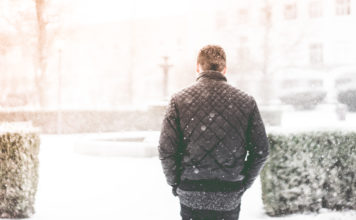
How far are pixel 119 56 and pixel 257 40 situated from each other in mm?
15221

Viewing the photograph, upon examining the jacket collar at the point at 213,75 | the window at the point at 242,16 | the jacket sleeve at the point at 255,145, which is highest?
the window at the point at 242,16

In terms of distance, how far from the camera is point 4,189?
4789mm

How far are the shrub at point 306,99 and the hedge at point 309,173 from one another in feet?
70.2

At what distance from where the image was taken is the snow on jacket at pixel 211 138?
2.44 m

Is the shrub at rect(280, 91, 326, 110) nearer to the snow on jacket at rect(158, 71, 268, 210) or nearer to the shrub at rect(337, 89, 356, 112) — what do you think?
the shrub at rect(337, 89, 356, 112)

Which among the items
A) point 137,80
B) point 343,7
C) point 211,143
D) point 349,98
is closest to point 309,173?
point 211,143

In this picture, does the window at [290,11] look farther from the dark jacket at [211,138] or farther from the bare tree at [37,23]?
the dark jacket at [211,138]

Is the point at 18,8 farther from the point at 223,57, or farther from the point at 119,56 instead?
the point at 223,57

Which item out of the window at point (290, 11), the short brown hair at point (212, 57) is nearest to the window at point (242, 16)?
the window at point (290, 11)

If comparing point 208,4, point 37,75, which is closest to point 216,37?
point 208,4

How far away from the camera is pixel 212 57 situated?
2.60 m

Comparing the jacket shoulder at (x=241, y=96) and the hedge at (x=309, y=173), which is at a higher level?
the jacket shoulder at (x=241, y=96)

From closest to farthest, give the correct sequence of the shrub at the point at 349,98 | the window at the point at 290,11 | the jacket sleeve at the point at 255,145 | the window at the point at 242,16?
the jacket sleeve at the point at 255,145, the shrub at the point at 349,98, the window at the point at 290,11, the window at the point at 242,16

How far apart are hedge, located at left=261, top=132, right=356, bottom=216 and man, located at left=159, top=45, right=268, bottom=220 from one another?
2.47m
